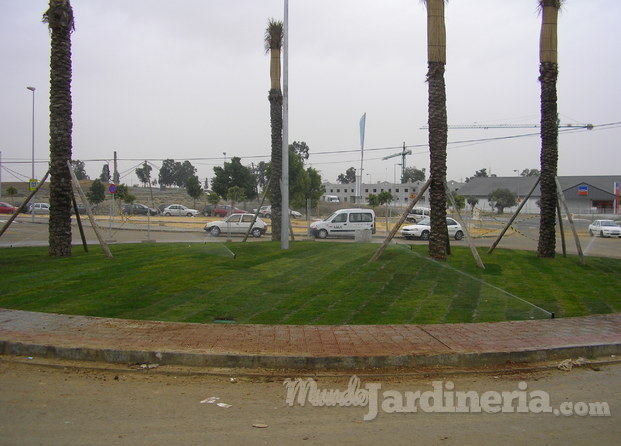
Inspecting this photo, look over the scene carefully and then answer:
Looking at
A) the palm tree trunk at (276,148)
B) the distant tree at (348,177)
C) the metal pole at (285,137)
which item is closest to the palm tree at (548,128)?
the metal pole at (285,137)

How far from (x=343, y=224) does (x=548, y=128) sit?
48.4 ft

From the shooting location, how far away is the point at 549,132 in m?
15.8

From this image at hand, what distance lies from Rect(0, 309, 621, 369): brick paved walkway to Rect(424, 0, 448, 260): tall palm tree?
225 inches

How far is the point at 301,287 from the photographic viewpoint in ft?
35.0

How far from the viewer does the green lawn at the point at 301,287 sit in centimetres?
893

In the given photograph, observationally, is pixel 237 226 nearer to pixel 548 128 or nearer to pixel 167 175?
pixel 548 128

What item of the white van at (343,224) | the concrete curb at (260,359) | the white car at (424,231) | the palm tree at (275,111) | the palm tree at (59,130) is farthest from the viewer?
the white car at (424,231)

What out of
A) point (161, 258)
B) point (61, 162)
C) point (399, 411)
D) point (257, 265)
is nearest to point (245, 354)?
point (399, 411)

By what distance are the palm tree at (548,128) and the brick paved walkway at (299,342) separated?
7650mm

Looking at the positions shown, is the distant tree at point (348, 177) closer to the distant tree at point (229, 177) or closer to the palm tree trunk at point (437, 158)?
the distant tree at point (229, 177)

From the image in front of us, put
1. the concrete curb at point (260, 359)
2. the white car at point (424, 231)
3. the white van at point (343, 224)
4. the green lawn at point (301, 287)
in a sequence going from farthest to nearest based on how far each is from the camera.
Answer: the white car at point (424, 231), the white van at point (343, 224), the green lawn at point (301, 287), the concrete curb at point (260, 359)

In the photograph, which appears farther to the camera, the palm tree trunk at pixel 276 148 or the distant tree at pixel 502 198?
the distant tree at pixel 502 198

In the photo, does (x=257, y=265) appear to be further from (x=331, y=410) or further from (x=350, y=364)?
(x=331, y=410)

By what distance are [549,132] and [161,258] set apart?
11707mm
